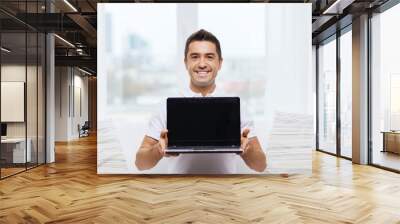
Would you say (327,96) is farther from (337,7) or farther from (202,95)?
(202,95)

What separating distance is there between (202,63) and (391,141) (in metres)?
3.82

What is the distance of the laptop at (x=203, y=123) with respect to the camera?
597cm

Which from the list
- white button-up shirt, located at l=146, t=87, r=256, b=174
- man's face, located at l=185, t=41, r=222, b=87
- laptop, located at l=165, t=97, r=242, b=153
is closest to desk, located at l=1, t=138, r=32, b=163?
white button-up shirt, located at l=146, t=87, r=256, b=174

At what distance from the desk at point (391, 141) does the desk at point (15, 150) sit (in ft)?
21.7

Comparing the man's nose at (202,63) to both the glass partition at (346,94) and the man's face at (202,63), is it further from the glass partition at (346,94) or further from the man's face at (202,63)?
the glass partition at (346,94)

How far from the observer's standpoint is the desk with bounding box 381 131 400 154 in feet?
23.1

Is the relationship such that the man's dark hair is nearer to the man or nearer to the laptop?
the man

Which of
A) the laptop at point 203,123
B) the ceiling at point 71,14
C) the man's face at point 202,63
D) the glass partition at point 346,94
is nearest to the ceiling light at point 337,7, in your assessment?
the ceiling at point 71,14

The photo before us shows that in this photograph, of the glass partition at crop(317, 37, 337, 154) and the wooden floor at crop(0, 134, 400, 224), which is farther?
the glass partition at crop(317, 37, 337, 154)

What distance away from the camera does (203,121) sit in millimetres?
6000

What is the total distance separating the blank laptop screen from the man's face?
390 mm

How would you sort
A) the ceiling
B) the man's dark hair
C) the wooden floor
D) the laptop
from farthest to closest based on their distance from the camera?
1. the ceiling
2. the man's dark hair
3. the laptop
4. the wooden floor

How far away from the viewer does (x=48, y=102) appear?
8.20 meters

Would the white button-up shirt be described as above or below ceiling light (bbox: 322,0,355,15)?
below
